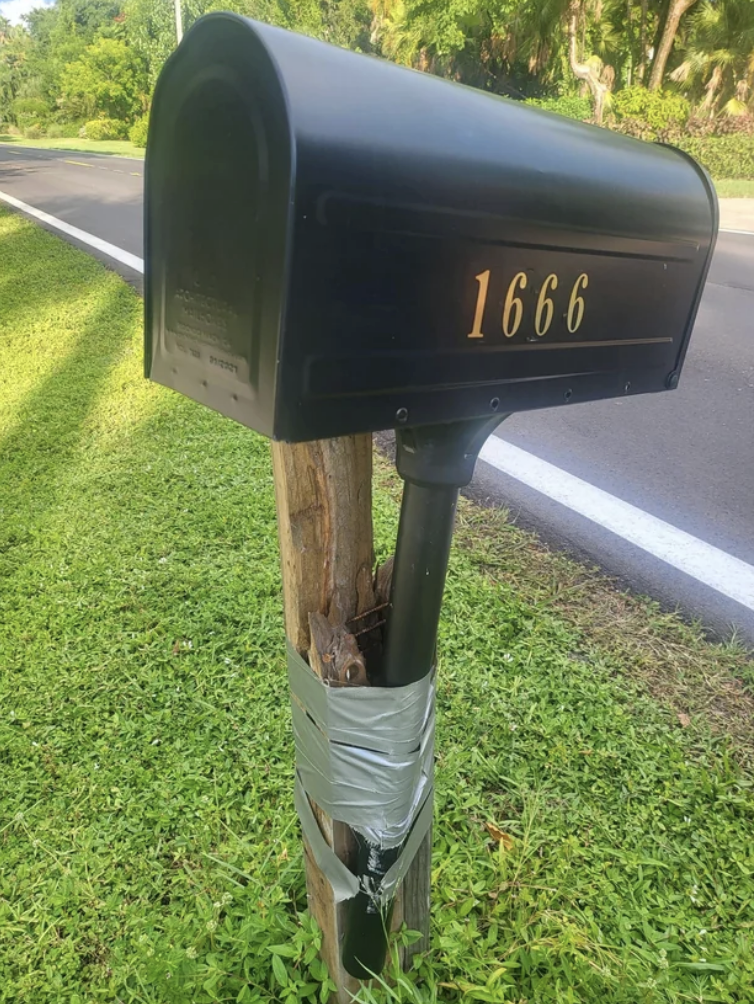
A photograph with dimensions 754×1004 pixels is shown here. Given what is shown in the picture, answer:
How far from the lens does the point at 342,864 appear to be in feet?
3.93

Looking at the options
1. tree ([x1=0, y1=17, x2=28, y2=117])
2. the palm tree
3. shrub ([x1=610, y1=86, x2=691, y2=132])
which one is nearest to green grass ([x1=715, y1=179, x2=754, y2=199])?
shrub ([x1=610, y1=86, x2=691, y2=132])

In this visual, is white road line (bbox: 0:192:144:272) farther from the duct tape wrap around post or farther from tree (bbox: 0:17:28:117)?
tree (bbox: 0:17:28:117)

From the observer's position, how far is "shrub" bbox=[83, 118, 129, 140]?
40156 mm

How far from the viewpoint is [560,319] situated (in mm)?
868

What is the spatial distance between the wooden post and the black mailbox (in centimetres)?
25

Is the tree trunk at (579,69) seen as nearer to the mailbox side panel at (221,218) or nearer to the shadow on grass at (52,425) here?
the shadow on grass at (52,425)

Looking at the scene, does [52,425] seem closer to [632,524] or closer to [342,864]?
[632,524]

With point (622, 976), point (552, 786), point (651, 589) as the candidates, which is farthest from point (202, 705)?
point (651, 589)

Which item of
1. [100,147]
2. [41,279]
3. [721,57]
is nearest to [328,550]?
[41,279]

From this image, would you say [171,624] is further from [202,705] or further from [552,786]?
[552,786]

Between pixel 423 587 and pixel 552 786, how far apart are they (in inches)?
46.4

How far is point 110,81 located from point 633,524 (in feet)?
172

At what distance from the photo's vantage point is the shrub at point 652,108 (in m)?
18.4

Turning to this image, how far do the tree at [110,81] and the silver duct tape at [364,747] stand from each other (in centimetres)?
5094
